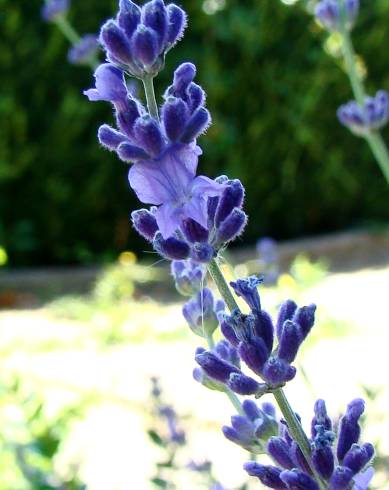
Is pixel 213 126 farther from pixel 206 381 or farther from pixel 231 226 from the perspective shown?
pixel 231 226

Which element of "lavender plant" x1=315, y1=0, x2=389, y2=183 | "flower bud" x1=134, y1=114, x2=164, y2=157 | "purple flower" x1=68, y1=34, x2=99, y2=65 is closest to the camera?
"flower bud" x1=134, y1=114, x2=164, y2=157

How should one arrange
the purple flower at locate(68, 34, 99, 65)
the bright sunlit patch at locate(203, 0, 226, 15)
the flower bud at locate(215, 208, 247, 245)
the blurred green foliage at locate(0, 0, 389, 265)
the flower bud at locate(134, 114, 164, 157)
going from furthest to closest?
the bright sunlit patch at locate(203, 0, 226, 15) → the blurred green foliage at locate(0, 0, 389, 265) → the purple flower at locate(68, 34, 99, 65) → the flower bud at locate(215, 208, 247, 245) → the flower bud at locate(134, 114, 164, 157)

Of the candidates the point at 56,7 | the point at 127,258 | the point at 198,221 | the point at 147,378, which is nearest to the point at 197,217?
the point at 198,221

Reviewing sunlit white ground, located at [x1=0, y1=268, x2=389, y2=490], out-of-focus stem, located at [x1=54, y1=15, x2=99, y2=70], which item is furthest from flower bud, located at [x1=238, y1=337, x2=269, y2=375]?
out-of-focus stem, located at [x1=54, y1=15, x2=99, y2=70]

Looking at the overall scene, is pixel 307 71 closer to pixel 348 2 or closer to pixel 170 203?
pixel 348 2

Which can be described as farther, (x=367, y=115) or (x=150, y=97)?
(x=367, y=115)

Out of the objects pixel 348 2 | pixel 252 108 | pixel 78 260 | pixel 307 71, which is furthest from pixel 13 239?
pixel 348 2

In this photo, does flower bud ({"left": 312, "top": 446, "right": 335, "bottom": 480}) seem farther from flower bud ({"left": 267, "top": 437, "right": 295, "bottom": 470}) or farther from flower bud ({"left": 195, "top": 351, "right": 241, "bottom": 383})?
flower bud ({"left": 195, "top": 351, "right": 241, "bottom": 383})

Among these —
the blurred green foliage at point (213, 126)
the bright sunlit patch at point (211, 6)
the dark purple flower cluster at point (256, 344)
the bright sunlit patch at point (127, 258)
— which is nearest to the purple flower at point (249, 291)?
the dark purple flower cluster at point (256, 344)
